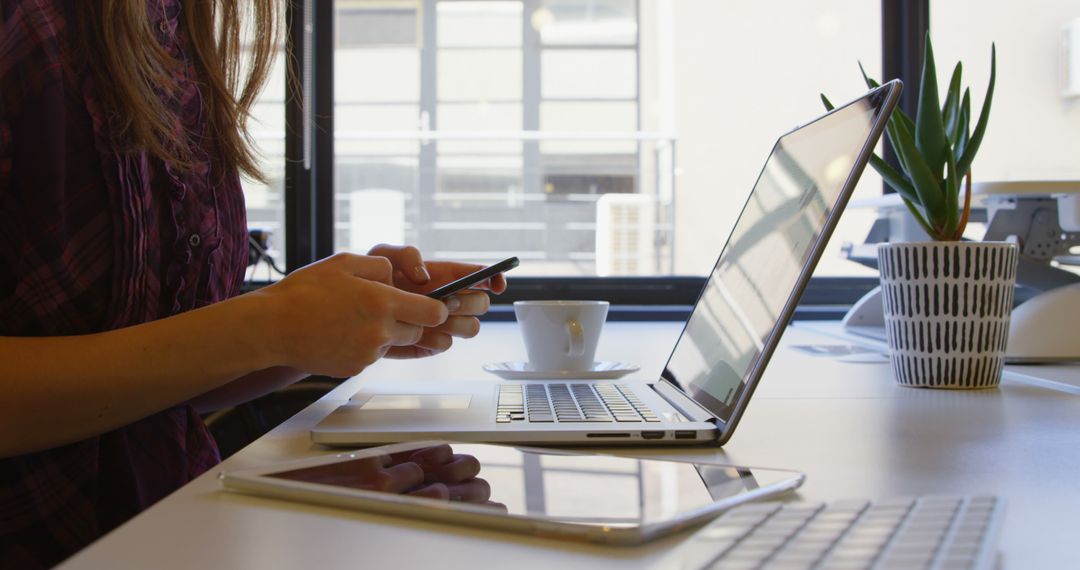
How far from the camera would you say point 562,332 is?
3.06 ft

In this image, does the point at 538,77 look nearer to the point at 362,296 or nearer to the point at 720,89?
the point at 720,89

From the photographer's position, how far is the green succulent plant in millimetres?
838

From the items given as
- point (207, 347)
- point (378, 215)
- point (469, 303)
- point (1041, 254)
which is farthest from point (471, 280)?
point (378, 215)

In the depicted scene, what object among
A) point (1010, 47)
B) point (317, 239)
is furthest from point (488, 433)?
point (1010, 47)

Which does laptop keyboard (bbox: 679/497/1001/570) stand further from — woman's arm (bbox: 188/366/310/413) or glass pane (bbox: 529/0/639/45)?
glass pane (bbox: 529/0/639/45)

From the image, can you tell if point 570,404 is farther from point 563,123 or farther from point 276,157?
point 563,123

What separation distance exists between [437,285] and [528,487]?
18.9 inches

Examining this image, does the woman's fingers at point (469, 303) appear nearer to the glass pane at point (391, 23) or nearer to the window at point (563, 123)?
the window at point (563, 123)

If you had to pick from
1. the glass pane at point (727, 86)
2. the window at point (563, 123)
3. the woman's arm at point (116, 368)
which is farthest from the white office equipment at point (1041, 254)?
the window at point (563, 123)

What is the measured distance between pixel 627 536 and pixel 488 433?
22 cm

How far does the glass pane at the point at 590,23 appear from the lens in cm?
422

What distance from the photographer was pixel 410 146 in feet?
12.6

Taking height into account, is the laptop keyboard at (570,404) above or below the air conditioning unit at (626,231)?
below

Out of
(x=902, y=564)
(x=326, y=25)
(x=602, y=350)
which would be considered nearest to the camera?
(x=902, y=564)
